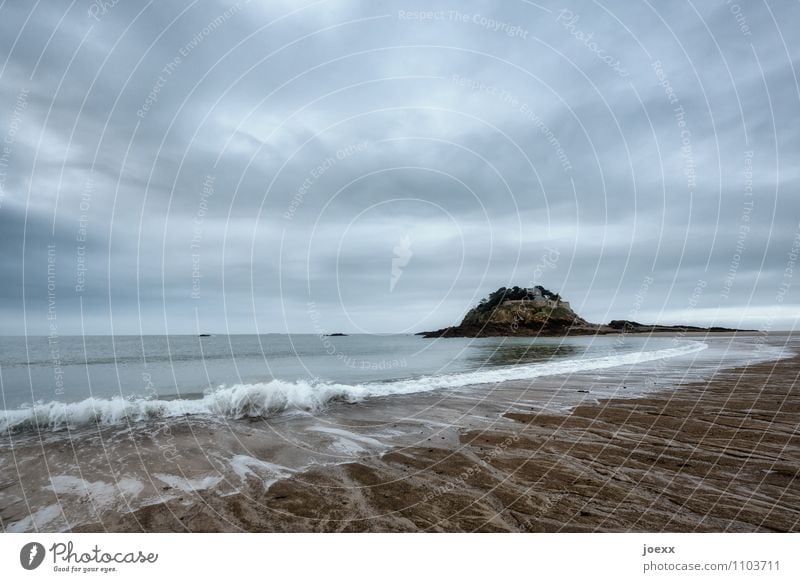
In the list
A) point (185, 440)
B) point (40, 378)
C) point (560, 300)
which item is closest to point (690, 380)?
point (185, 440)

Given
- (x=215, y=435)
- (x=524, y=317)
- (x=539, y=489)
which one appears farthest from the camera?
(x=524, y=317)

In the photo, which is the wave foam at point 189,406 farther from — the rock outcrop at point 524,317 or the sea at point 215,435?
the rock outcrop at point 524,317

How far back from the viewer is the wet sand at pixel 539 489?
498 cm

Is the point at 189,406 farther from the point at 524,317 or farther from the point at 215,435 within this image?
the point at 524,317

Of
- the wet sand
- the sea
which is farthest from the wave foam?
the wet sand

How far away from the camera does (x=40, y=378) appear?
23.3 m

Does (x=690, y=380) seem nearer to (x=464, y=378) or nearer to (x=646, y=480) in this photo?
(x=464, y=378)

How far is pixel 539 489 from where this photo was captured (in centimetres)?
592

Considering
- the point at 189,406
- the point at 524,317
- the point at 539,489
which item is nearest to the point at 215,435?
the point at 189,406

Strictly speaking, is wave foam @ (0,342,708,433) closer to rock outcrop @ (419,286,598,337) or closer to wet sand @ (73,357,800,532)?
wet sand @ (73,357,800,532)

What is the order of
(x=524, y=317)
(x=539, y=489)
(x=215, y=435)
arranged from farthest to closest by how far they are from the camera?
(x=524, y=317) < (x=215, y=435) < (x=539, y=489)

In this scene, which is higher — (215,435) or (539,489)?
(539,489)

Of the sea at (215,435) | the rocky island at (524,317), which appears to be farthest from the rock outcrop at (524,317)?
the sea at (215,435)
